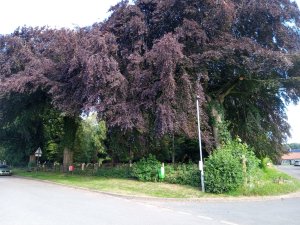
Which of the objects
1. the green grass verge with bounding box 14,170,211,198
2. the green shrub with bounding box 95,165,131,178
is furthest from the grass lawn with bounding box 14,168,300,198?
the green shrub with bounding box 95,165,131,178

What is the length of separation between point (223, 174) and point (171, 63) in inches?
275

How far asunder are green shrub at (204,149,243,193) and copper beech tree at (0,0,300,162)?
11.7 ft

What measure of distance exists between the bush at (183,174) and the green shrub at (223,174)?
1.49 metres

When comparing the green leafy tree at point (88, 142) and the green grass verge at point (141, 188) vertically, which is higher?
the green leafy tree at point (88, 142)

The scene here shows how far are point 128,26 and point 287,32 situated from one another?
10698 mm

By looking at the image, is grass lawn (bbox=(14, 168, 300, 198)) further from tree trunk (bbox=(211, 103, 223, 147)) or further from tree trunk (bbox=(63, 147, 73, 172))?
tree trunk (bbox=(63, 147, 73, 172))

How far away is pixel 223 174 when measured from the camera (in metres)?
19.1

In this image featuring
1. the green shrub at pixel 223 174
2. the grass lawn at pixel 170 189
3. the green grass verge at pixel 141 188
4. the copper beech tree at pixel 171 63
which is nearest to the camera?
the grass lawn at pixel 170 189

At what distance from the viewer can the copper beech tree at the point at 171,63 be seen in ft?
72.9

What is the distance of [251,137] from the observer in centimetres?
3105

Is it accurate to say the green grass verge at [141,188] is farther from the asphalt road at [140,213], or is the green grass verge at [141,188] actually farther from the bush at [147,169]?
the asphalt road at [140,213]

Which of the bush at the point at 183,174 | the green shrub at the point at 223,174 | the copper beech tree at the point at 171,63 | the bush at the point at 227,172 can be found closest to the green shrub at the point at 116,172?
the copper beech tree at the point at 171,63

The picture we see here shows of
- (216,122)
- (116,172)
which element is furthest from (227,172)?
(116,172)

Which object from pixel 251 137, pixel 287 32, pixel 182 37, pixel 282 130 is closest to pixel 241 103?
pixel 251 137
